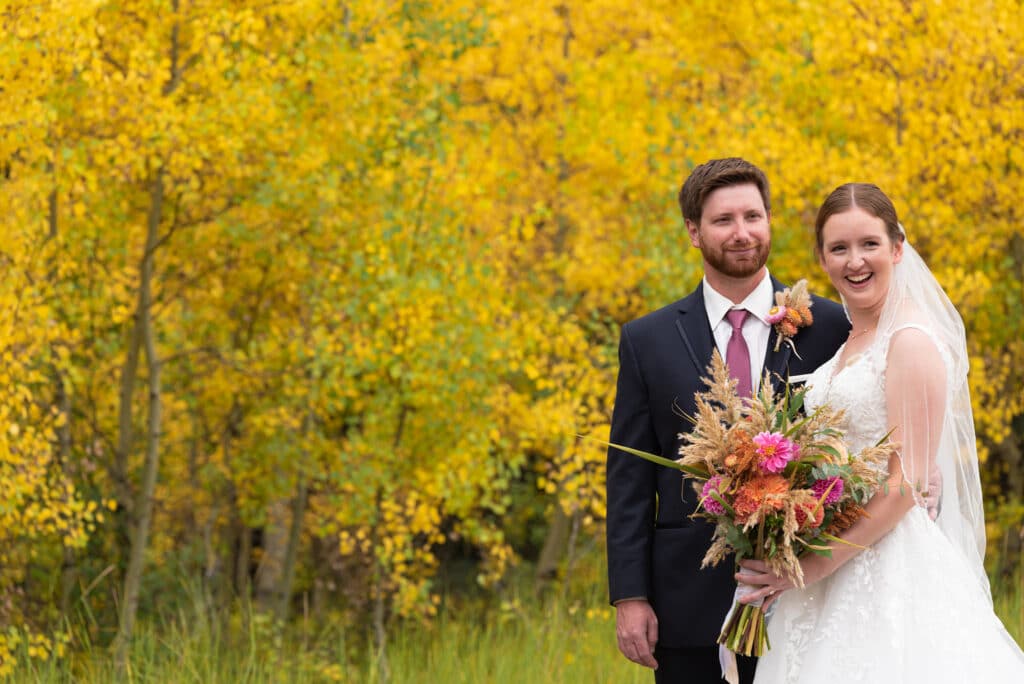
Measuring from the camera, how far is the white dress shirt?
3283 millimetres

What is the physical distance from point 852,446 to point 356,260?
5.22 metres

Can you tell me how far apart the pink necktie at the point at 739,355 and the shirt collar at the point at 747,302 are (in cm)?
2

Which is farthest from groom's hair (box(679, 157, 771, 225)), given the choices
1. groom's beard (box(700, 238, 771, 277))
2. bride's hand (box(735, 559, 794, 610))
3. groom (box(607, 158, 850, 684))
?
bride's hand (box(735, 559, 794, 610))

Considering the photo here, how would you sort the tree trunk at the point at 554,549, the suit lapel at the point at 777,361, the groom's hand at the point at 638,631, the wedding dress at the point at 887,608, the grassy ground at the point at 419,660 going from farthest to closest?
the tree trunk at the point at 554,549
the grassy ground at the point at 419,660
the groom's hand at the point at 638,631
the suit lapel at the point at 777,361
the wedding dress at the point at 887,608

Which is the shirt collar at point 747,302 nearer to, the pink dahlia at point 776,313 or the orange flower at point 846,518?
the pink dahlia at point 776,313

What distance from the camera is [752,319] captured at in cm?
332

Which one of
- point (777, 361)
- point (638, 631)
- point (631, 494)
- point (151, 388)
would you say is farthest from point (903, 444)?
point (151, 388)

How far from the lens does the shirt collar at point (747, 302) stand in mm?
3303

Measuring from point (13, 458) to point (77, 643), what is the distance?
208 cm

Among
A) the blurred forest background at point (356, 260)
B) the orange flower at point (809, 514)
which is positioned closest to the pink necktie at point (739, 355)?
the orange flower at point (809, 514)

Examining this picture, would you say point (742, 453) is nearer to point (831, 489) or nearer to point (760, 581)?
point (831, 489)

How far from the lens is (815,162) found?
8.73 meters

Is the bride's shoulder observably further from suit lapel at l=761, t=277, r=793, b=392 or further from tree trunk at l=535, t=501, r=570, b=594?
tree trunk at l=535, t=501, r=570, b=594

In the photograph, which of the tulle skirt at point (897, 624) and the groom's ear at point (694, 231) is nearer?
the tulle skirt at point (897, 624)
